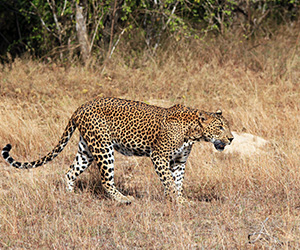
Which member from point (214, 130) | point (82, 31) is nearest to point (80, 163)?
point (214, 130)

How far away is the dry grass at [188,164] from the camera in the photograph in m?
4.90

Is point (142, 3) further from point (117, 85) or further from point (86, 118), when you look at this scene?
point (86, 118)

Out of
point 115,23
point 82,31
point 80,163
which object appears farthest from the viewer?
point 115,23

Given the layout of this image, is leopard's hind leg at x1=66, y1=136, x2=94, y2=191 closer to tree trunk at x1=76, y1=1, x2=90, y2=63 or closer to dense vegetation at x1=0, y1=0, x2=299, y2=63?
dense vegetation at x1=0, y1=0, x2=299, y2=63

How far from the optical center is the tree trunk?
11703 mm

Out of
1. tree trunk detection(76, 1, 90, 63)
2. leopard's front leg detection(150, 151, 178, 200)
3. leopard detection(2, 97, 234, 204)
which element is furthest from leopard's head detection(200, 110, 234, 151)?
tree trunk detection(76, 1, 90, 63)

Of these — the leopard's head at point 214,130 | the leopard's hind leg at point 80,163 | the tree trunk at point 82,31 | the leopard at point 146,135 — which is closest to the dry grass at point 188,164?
the leopard's hind leg at point 80,163

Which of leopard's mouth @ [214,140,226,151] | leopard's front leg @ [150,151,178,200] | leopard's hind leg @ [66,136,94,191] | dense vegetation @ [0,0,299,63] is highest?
leopard's mouth @ [214,140,226,151]

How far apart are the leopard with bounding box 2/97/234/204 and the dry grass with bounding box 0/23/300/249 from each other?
304mm

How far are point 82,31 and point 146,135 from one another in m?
6.39

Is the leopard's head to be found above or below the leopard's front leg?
above

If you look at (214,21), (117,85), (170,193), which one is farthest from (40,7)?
(170,193)

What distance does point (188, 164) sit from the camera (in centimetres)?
720

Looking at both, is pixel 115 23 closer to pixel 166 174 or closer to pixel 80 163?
pixel 80 163
